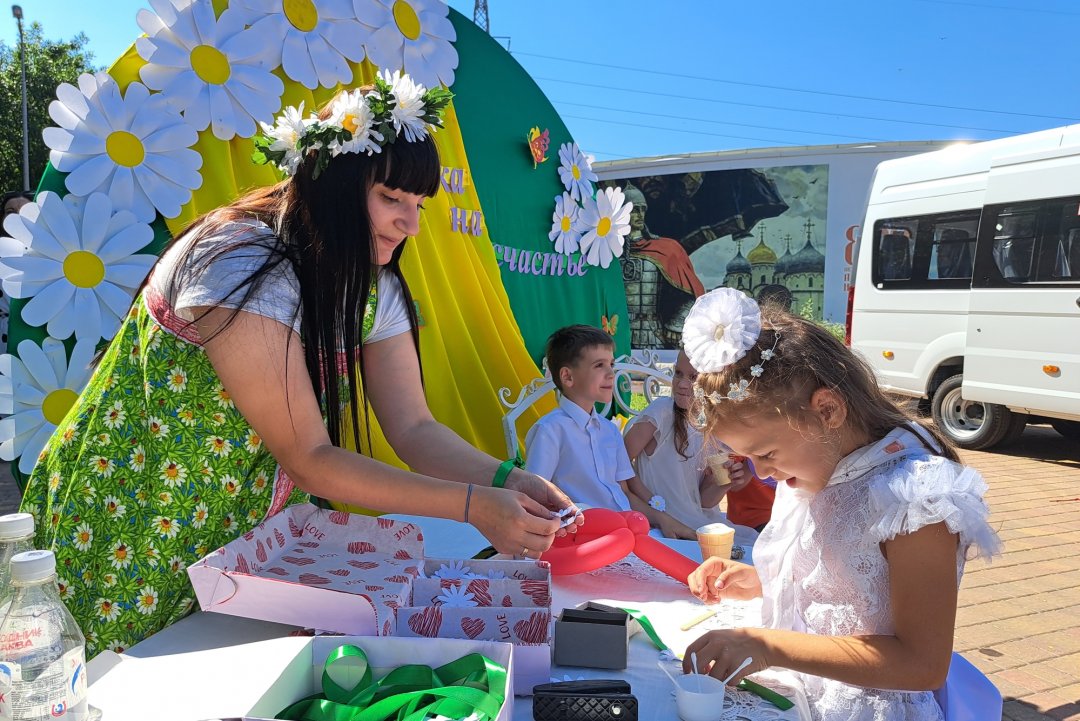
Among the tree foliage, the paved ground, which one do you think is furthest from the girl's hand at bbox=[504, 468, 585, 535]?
the tree foliage

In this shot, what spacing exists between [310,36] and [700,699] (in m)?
2.72

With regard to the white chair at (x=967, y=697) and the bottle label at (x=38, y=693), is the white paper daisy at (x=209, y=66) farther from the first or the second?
the white chair at (x=967, y=697)

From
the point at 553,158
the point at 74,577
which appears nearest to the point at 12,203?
the point at 553,158

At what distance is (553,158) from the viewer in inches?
179

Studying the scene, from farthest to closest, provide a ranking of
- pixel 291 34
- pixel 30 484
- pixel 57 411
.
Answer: pixel 291 34, pixel 57 411, pixel 30 484

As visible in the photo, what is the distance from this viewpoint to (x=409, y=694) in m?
1.05

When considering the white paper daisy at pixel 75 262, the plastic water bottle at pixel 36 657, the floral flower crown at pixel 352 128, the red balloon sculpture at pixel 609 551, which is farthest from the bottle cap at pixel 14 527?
the white paper daisy at pixel 75 262

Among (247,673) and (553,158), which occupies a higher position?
(553,158)

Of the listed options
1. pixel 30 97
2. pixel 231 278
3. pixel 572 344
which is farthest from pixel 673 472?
pixel 30 97

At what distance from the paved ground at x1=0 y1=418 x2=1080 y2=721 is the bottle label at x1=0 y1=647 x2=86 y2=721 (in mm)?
3000

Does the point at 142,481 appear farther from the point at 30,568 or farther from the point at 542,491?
the point at 542,491

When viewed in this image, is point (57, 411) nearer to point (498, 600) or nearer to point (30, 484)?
point (30, 484)

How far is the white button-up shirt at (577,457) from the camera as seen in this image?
298cm

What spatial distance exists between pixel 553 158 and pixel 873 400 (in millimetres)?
3317
